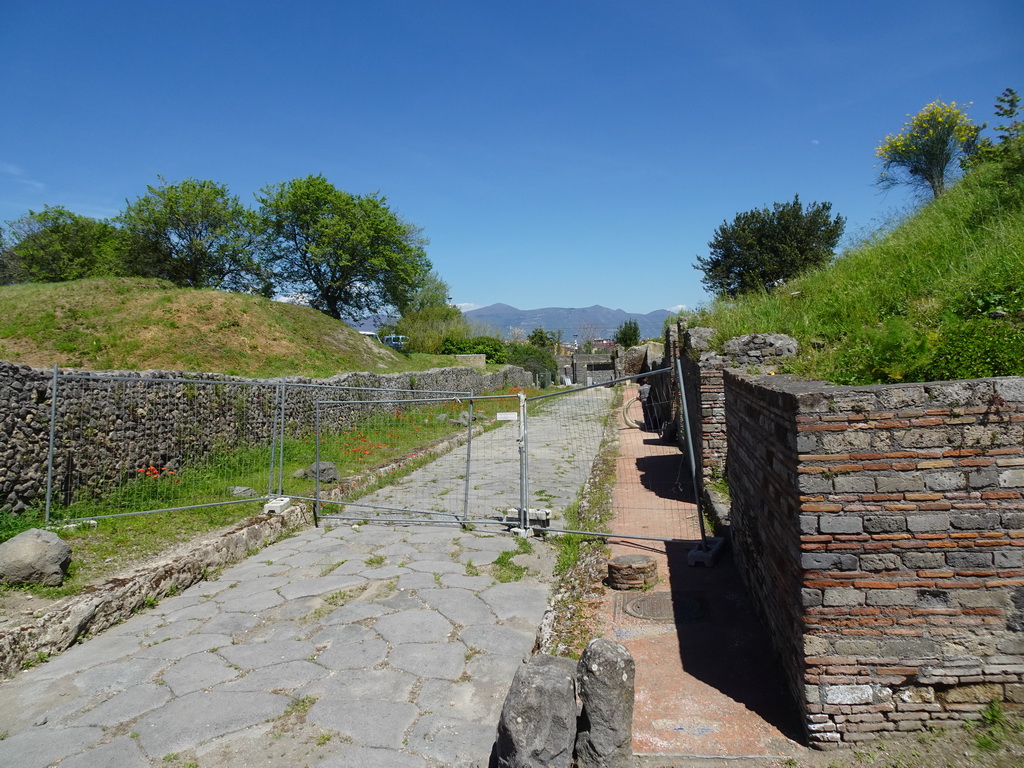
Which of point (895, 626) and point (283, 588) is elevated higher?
point (895, 626)

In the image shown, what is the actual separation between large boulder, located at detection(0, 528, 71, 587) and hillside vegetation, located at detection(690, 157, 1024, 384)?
570 centimetres

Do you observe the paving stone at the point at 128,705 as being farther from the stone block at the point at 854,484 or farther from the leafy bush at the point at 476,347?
the leafy bush at the point at 476,347

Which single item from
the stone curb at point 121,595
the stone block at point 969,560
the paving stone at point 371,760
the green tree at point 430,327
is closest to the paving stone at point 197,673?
the stone curb at point 121,595

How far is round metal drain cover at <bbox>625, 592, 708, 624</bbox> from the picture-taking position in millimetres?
4234

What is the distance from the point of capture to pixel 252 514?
7.06m

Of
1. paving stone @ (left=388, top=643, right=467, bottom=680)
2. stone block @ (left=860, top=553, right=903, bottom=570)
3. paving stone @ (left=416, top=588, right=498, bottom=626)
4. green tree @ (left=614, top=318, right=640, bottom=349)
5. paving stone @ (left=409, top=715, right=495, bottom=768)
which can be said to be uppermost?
green tree @ (left=614, top=318, right=640, bottom=349)

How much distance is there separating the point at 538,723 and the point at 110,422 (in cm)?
738

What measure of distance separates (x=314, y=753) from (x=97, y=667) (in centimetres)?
198

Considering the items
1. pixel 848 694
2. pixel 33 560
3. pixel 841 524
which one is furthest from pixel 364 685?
pixel 33 560

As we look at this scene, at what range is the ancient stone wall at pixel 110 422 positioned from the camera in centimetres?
635

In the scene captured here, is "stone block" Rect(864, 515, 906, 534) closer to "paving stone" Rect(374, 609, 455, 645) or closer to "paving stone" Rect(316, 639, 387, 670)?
"paving stone" Rect(374, 609, 455, 645)

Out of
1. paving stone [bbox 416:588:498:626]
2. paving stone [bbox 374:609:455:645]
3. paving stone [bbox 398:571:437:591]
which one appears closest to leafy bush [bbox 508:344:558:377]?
paving stone [bbox 398:571:437:591]

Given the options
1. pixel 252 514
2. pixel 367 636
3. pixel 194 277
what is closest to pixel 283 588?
pixel 367 636

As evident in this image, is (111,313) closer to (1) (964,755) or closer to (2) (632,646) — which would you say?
(2) (632,646)
